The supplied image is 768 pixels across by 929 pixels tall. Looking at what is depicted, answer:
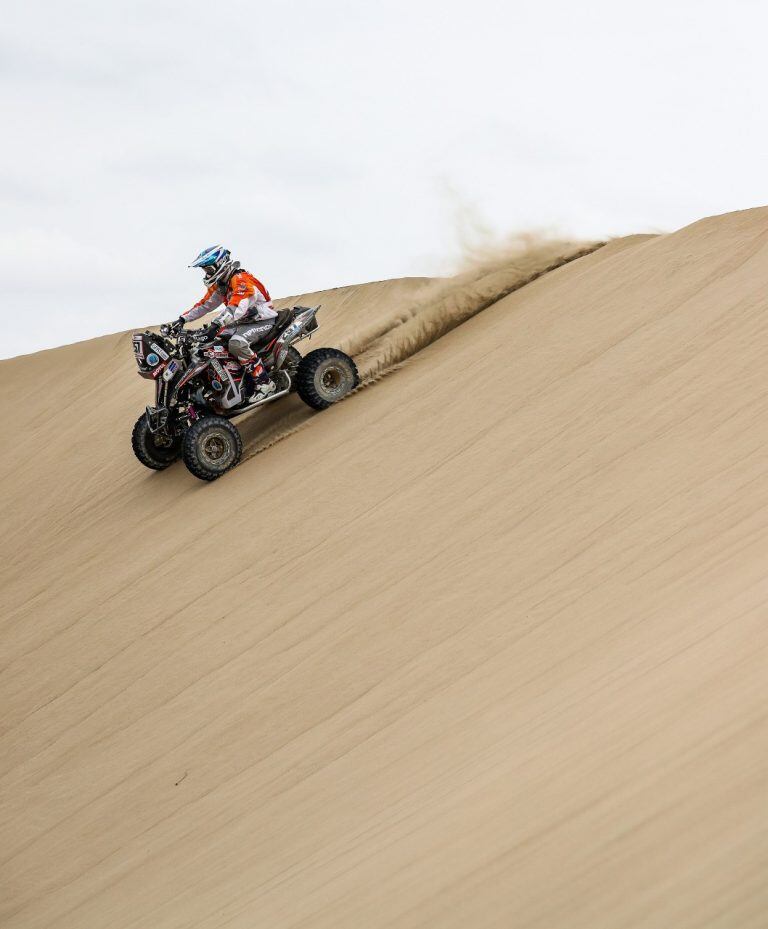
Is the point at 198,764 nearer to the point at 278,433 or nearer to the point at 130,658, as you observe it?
the point at 130,658

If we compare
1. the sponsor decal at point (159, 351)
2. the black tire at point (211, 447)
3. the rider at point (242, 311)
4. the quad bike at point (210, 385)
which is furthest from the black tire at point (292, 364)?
the sponsor decal at point (159, 351)

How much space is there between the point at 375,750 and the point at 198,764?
43.2 inches

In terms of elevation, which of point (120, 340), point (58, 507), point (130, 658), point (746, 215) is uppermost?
point (120, 340)

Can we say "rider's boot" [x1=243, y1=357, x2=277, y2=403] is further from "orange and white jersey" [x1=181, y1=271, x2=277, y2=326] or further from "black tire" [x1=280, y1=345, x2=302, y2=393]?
"orange and white jersey" [x1=181, y1=271, x2=277, y2=326]

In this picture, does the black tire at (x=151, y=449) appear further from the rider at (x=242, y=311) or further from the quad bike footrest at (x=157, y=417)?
the rider at (x=242, y=311)

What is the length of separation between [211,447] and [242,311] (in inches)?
47.6

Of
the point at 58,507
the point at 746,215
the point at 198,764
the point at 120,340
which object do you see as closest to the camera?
the point at 198,764

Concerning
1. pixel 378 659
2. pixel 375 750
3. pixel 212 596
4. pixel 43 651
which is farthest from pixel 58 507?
pixel 375 750

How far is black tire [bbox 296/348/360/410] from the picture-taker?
10094 mm

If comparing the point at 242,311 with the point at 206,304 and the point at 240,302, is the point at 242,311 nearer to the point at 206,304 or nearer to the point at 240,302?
the point at 240,302

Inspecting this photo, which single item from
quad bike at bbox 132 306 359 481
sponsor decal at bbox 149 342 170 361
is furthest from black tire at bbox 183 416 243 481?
sponsor decal at bbox 149 342 170 361

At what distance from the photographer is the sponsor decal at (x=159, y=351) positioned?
9.50 metres

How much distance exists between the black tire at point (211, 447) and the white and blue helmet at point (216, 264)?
1263 millimetres

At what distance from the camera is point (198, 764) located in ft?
18.8
